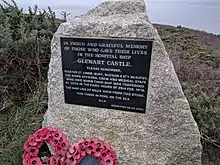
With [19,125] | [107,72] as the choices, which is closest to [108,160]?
[107,72]

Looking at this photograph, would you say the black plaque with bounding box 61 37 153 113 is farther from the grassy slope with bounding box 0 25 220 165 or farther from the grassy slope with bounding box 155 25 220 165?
the grassy slope with bounding box 155 25 220 165

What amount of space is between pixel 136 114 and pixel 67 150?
0.63 m

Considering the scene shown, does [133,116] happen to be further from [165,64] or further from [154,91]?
[165,64]

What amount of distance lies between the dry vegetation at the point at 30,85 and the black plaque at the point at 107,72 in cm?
81

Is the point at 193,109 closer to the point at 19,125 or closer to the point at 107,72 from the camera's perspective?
the point at 107,72

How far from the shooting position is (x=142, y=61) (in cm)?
254

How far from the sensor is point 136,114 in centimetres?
268

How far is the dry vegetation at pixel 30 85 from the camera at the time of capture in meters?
3.18

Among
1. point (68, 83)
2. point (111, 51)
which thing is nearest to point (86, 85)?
point (68, 83)

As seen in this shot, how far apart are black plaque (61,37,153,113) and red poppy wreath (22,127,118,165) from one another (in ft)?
1.43

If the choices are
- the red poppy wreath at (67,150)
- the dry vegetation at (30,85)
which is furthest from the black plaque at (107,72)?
the dry vegetation at (30,85)

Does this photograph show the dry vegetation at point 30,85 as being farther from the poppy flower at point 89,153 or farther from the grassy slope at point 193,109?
the poppy flower at point 89,153

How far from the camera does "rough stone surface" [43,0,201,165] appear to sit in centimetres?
253

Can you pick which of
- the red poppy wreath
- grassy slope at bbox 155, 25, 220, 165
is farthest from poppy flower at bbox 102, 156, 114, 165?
grassy slope at bbox 155, 25, 220, 165
